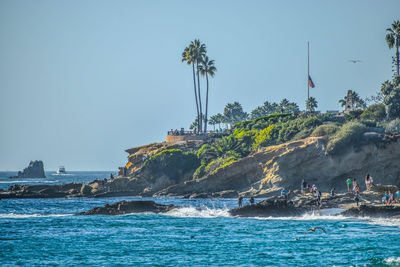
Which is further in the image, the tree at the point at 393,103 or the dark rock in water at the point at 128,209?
the tree at the point at 393,103

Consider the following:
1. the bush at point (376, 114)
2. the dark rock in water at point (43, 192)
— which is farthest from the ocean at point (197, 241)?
the bush at point (376, 114)

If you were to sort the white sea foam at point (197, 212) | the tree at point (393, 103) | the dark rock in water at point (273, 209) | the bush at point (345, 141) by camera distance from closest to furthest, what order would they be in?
the dark rock in water at point (273, 209)
the white sea foam at point (197, 212)
the bush at point (345, 141)
the tree at point (393, 103)

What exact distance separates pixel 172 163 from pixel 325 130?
24.9 meters

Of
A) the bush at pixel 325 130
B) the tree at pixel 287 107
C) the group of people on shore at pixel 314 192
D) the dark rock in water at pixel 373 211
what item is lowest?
the dark rock in water at pixel 373 211

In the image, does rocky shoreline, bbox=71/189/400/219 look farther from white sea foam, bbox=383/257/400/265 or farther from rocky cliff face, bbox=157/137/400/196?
rocky cliff face, bbox=157/137/400/196

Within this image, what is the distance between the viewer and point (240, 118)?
7042 inches

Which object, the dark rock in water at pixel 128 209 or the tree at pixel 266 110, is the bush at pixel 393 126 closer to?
the dark rock in water at pixel 128 209

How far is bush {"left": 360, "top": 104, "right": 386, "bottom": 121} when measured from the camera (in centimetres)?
8812

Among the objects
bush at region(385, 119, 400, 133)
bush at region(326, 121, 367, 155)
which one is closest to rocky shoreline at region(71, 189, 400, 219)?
bush at region(326, 121, 367, 155)

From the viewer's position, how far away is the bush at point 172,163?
90.2 meters

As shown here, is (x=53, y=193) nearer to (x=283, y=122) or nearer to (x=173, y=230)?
(x=283, y=122)

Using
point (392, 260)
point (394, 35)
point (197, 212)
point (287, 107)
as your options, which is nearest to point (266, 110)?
point (287, 107)

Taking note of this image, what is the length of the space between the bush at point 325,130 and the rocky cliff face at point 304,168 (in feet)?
7.58

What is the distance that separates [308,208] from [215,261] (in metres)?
19.8
